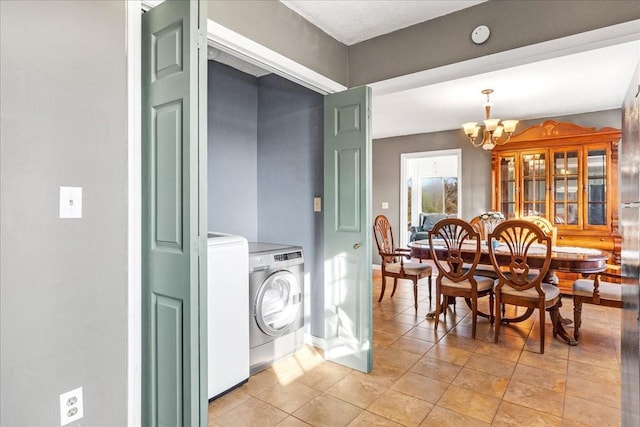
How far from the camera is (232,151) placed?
3193 mm

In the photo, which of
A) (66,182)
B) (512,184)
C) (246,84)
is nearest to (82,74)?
(66,182)

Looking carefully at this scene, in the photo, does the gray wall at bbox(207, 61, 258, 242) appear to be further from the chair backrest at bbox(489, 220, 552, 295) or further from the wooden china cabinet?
the wooden china cabinet

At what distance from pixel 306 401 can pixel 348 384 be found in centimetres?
34

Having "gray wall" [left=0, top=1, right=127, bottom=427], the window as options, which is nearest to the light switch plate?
"gray wall" [left=0, top=1, right=127, bottom=427]

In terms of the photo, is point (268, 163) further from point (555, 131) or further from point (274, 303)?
point (555, 131)

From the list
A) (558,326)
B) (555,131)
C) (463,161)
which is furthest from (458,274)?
(463,161)

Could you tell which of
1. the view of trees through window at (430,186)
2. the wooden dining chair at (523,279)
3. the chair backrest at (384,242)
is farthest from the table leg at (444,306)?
the view of trees through window at (430,186)

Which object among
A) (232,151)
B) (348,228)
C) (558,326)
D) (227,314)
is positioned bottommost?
(558,326)

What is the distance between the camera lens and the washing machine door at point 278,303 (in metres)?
2.59

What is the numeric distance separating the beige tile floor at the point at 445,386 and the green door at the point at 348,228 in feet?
0.69

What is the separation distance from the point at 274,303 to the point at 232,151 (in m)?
1.38

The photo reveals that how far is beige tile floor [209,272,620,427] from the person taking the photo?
2033mm

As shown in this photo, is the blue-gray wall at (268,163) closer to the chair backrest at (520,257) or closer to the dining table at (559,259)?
the dining table at (559,259)

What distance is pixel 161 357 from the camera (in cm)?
156
